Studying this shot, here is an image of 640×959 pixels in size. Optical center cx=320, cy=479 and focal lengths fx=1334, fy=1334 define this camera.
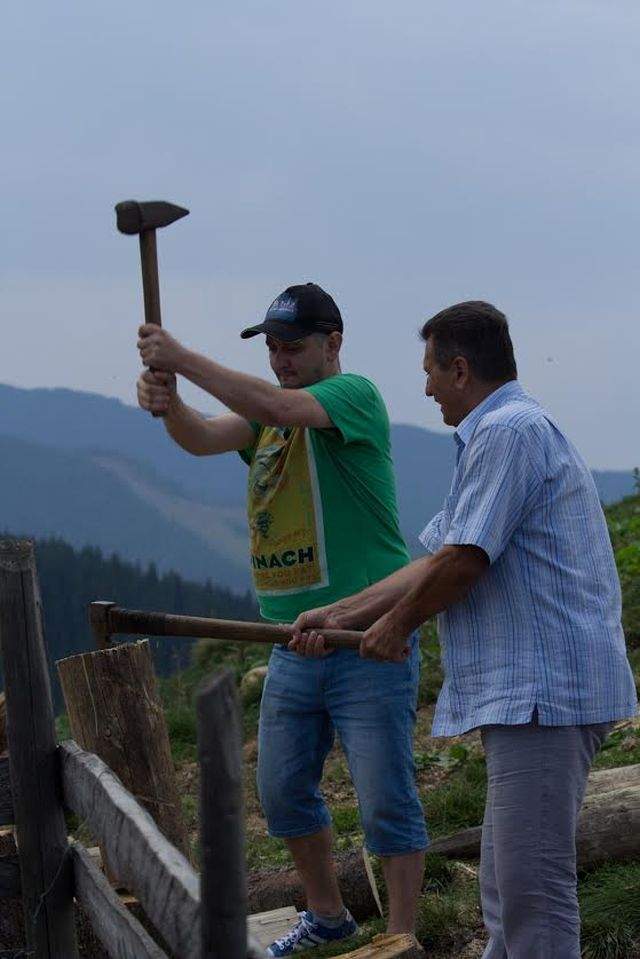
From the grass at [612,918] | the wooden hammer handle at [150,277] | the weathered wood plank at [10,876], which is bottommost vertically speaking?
the grass at [612,918]

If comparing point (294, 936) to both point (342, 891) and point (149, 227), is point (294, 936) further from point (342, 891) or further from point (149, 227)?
point (149, 227)

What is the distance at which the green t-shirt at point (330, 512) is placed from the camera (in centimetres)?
451

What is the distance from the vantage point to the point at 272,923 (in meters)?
5.07

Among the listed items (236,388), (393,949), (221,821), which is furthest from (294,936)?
(221,821)

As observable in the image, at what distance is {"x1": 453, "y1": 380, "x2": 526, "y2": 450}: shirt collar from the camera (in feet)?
11.8

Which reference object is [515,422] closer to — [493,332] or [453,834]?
[493,332]

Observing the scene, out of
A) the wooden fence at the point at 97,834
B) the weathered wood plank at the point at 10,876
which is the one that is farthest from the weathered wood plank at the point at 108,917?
the weathered wood plank at the point at 10,876

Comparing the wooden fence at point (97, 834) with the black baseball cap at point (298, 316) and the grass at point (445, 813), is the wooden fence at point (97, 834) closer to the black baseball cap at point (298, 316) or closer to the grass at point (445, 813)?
the grass at point (445, 813)

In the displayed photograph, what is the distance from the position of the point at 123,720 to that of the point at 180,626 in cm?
45

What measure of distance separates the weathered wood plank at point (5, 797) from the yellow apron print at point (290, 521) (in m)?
1.11

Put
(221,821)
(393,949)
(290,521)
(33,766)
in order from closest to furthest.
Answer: (221,821) → (33,766) → (393,949) → (290,521)

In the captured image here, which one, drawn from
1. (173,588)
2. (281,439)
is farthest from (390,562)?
(173,588)

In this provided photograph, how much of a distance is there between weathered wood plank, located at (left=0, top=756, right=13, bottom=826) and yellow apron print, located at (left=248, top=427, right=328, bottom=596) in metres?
1.11

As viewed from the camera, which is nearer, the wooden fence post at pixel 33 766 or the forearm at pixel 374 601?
the wooden fence post at pixel 33 766
